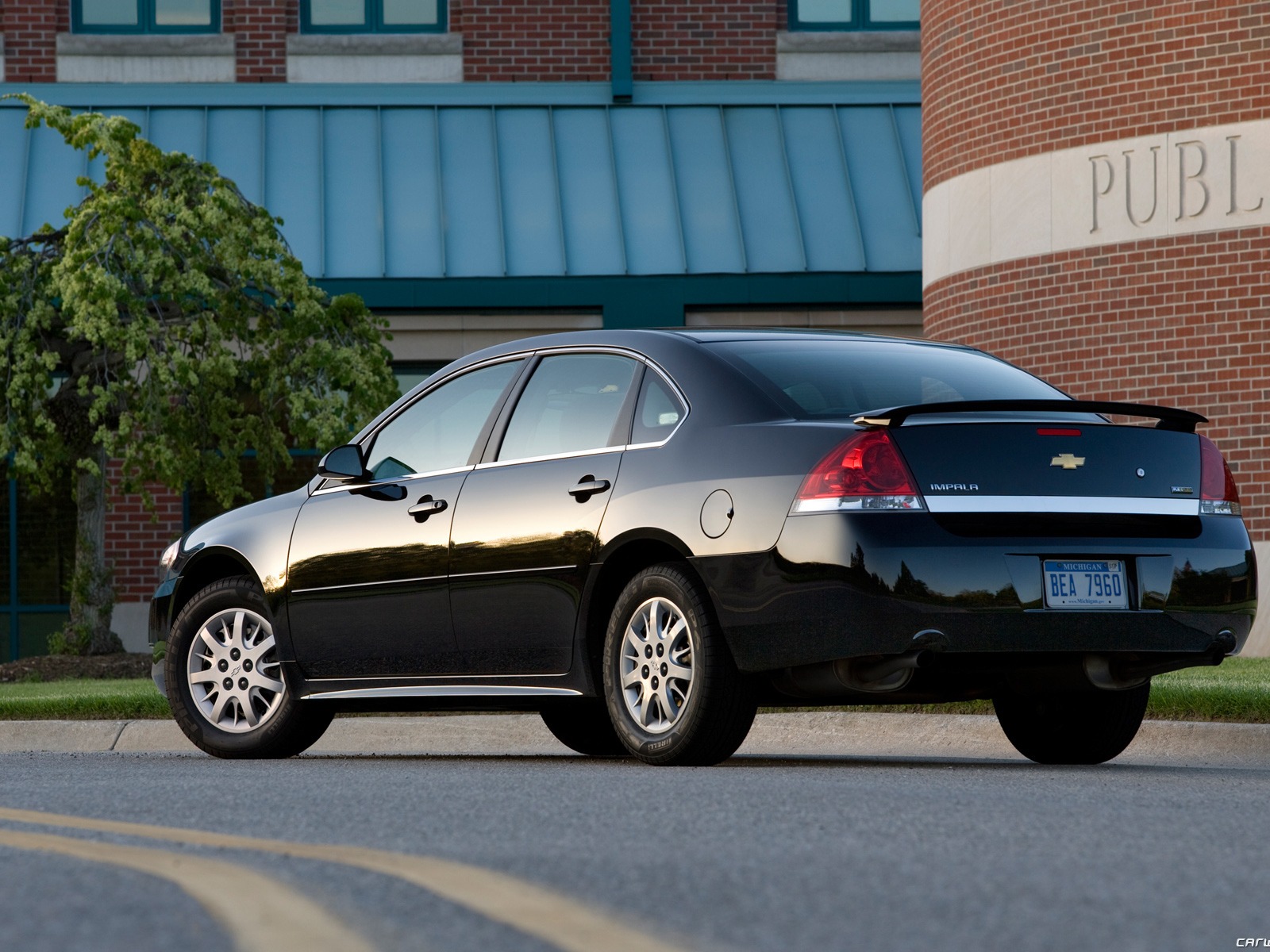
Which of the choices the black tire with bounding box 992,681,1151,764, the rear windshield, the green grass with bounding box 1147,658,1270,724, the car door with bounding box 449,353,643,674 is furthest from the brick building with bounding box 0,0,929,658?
the rear windshield

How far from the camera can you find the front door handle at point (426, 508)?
794 cm

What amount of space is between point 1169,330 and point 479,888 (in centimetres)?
1182

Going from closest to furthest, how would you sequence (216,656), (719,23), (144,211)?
(216,656) → (144,211) → (719,23)

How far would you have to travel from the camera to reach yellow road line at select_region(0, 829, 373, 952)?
3.53 m

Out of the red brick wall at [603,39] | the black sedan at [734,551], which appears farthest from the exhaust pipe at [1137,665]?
the red brick wall at [603,39]

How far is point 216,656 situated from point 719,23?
1600 centimetres

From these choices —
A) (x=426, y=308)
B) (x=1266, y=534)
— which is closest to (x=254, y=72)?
(x=426, y=308)

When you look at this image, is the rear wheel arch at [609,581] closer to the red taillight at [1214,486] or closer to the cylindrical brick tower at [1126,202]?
the red taillight at [1214,486]

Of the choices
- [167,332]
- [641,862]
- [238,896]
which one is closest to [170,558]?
[641,862]

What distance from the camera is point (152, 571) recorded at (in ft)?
67.2

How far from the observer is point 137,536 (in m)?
20.5

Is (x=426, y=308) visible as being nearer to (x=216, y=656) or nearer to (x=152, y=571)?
(x=152, y=571)

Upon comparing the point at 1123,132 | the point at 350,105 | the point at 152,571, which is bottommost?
the point at 152,571

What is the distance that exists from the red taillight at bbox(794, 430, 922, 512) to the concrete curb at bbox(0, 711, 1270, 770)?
252cm
